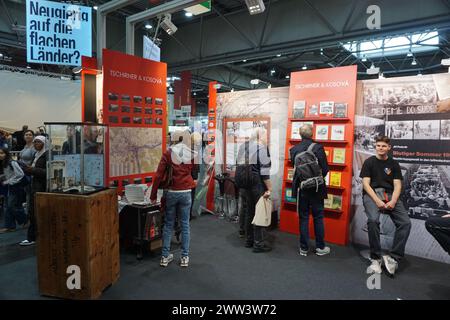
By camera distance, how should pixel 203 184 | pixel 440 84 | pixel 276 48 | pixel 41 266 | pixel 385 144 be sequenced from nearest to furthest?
pixel 41 266
pixel 385 144
pixel 440 84
pixel 203 184
pixel 276 48

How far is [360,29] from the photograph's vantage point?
18.2 ft

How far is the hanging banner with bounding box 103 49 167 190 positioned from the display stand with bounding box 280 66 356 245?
6.68ft

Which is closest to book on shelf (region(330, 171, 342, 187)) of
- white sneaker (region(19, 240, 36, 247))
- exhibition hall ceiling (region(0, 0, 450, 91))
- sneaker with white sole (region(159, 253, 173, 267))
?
sneaker with white sole (region(159, 253, 173, 267))

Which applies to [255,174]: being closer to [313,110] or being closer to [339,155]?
[339,155]

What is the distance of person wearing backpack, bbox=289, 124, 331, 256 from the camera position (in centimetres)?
377

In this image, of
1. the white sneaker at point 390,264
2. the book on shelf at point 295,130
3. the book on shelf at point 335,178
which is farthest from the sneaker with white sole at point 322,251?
the book on shelf at point 295,130

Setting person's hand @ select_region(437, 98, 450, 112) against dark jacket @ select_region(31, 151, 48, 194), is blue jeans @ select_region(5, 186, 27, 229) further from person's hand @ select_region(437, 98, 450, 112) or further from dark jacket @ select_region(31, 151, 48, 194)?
person's hand @ select_region(437, 98, 450, 112)

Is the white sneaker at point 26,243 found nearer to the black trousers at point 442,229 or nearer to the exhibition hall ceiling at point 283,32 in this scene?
the exhibition hall ceiling at point 283,32

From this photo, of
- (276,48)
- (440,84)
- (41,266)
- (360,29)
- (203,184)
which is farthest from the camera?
(276,48)

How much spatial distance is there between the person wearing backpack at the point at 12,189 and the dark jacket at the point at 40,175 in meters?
0.70
